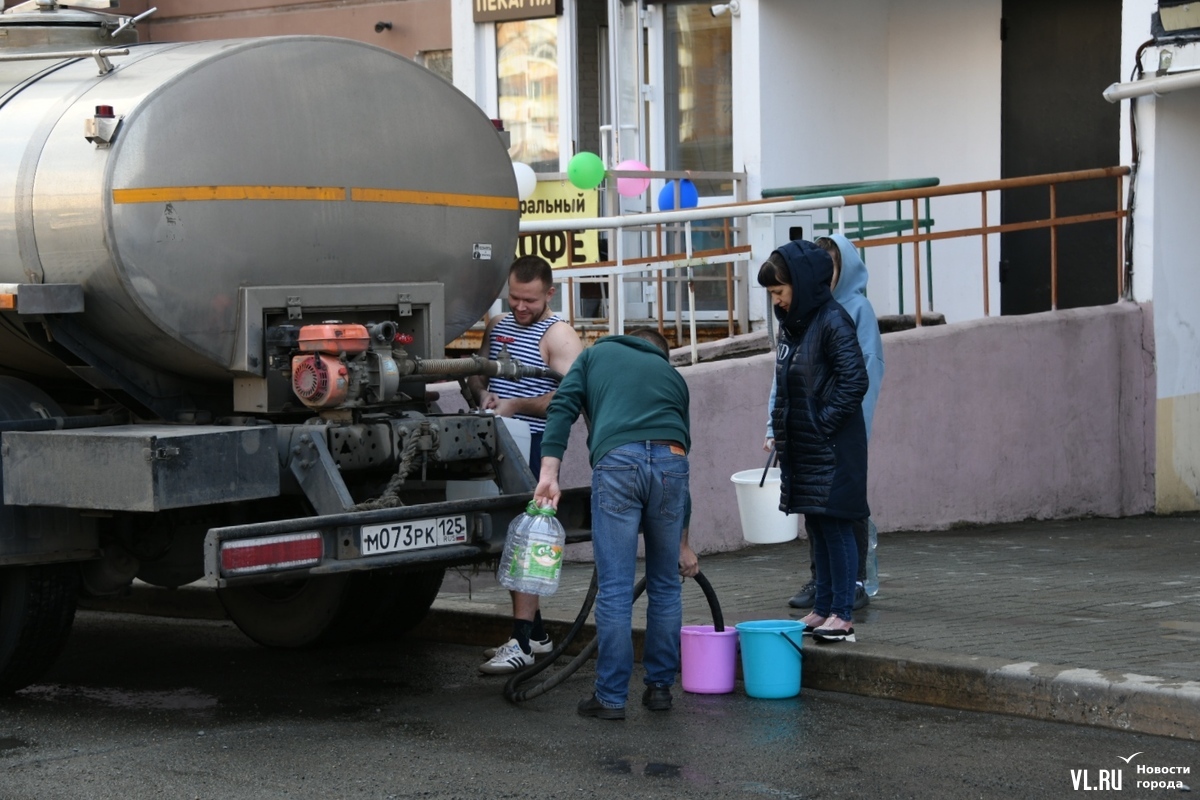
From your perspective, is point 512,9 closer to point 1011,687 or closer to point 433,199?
point 433,199

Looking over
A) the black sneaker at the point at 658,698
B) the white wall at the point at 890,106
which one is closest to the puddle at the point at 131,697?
the black sneaker at the point at 658,698

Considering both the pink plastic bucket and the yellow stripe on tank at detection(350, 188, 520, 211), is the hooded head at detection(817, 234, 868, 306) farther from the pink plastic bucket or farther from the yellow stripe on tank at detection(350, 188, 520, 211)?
the pink plastic bucket

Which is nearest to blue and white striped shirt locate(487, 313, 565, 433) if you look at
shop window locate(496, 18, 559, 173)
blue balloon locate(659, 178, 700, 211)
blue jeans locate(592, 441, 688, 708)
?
blue jeans locate(592, 441, 688, 708)

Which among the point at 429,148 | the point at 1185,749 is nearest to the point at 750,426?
the point at 429,148

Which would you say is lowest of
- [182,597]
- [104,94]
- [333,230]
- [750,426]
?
[182,597]

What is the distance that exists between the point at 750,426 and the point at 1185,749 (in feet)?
15.2

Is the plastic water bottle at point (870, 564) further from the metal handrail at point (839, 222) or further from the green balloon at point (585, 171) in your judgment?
the green balloon at point (585, 171)

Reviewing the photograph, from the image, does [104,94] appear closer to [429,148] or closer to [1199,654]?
[429,148]

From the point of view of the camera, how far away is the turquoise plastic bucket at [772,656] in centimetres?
656

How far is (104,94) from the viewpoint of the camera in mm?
6344

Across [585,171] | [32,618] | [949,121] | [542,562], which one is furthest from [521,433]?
[949,121]

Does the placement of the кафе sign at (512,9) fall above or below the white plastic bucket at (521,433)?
above

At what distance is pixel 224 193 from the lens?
627 centimetres

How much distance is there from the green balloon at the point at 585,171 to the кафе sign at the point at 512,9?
2.16 metres
